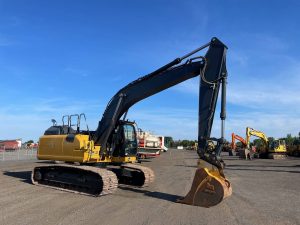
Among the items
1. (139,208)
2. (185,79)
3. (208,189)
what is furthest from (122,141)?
(208,189)

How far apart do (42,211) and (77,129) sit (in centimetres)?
586

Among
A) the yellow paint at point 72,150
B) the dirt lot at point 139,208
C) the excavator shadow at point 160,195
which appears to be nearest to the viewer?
the dirt lot at point 139,208

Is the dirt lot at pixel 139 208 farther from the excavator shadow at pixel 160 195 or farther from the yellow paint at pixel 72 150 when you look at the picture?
the yellow paint at pixel 72 150

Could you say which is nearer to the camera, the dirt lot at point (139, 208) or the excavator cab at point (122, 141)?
the dirt lot at point (139, 208)

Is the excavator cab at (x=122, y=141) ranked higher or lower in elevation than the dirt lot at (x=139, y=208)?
higher

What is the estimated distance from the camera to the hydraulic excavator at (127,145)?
10.6m

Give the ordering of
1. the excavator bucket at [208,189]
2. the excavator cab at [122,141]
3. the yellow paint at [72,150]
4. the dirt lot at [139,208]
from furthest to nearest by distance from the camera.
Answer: the excavator cab at [122,141]
the yellow paint at [72,150]
the excavator bucket at [208,189]
the dirt lot at [139,208]

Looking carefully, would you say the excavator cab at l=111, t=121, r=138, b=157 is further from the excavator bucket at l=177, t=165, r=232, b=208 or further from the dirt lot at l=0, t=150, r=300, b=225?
the excavator bucket at l=177, t=165, r=232, b=208

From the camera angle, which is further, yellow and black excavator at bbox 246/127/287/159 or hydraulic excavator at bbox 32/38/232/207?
yellow and black excavator at bbox 246/127/287/159

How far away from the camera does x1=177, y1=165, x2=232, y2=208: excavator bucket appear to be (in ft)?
32.6

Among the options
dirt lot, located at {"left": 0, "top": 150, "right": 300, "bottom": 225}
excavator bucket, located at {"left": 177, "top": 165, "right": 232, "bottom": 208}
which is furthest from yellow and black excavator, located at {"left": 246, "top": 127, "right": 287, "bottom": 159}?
excavator bucket, located at {"left": 177, "top": 165, "right": 232, "bottom": 208}

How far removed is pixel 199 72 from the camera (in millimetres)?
12070

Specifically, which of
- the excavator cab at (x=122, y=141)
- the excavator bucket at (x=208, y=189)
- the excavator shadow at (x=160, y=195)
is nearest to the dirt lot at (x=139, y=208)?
the excavator shadow at (x=160, y=195)

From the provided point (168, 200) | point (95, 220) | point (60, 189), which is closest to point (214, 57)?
point (168, 200)
